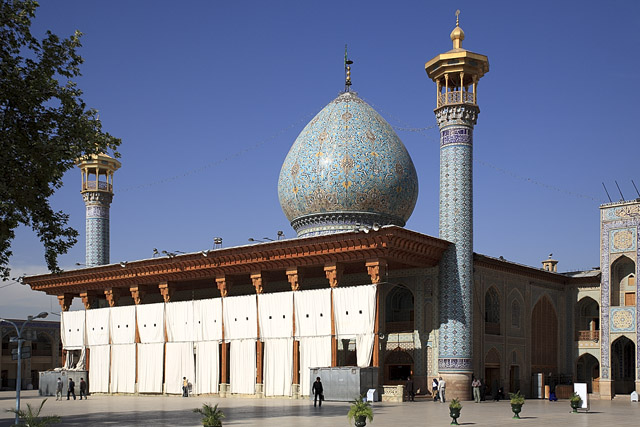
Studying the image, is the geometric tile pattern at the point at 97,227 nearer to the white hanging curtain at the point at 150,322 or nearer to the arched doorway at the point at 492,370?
the white hanging curtain at the point at 150,322

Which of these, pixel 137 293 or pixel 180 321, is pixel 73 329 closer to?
pixel 137 293

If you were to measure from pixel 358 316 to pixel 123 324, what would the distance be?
13.6 metres

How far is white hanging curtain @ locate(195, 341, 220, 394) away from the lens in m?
33.1

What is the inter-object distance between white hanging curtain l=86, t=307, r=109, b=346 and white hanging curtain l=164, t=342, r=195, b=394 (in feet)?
14.8

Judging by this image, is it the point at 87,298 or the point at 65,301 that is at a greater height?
the point at 87,298

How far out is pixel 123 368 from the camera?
3656cm

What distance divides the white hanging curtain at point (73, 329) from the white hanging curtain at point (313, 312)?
550 inches

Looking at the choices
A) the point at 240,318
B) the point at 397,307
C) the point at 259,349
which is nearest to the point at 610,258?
the point at 397,307

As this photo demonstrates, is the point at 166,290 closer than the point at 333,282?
No

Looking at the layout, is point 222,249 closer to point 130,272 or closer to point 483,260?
point 130,272

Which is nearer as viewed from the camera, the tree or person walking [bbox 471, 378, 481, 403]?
the tree

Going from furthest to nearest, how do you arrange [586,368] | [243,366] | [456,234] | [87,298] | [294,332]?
[87,298] < [586,368] < [243,366] < [294,332] < [456,234]

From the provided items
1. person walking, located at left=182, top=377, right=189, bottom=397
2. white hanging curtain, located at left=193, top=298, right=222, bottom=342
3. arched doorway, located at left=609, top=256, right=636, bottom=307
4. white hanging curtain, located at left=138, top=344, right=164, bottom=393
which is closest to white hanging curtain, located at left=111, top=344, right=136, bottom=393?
white hanging curtain, located at left=138, top=344, right=164, bottom=393

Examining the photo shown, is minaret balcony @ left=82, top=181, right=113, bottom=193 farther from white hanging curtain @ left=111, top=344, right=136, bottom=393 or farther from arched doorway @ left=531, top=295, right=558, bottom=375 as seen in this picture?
arched doorway @ left=531, top=295, right=558, bottom=375
